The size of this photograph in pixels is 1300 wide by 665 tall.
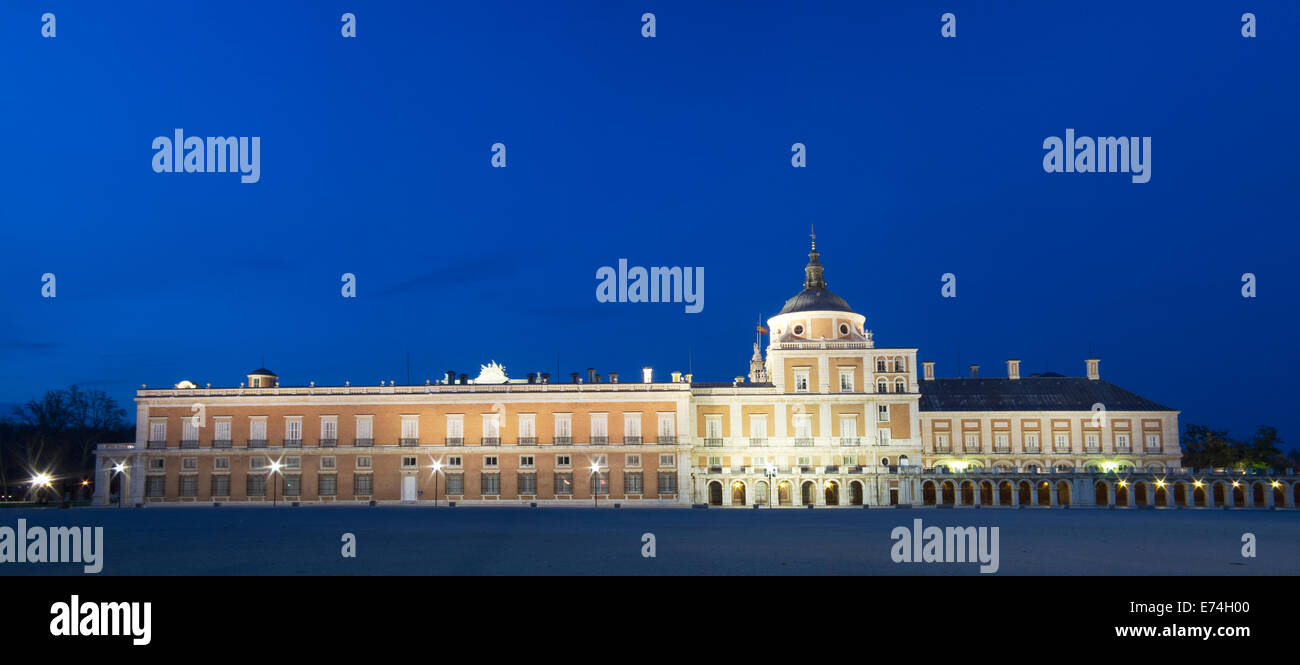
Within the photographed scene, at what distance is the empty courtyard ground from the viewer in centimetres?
2255

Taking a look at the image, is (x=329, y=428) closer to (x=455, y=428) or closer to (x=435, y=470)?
(x=435, y=470)

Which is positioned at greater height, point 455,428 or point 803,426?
point 455,428

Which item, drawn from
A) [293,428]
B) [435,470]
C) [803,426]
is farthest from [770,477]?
[293,428]

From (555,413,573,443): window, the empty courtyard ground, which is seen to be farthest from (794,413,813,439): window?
the empty courtyard ground

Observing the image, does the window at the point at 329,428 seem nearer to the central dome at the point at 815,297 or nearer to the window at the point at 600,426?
the window at the point at 600,426

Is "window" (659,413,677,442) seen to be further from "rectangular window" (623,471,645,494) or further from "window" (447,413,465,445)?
"window" (447,413,465,445)

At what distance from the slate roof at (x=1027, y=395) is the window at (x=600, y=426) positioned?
2540 cm

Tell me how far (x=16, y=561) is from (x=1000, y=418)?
221 feet

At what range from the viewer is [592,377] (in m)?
71.4

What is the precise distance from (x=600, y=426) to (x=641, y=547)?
39.5 m

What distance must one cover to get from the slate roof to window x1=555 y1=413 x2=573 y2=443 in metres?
27.6

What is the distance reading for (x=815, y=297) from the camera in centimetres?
7319

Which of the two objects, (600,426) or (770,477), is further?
(600,426)
